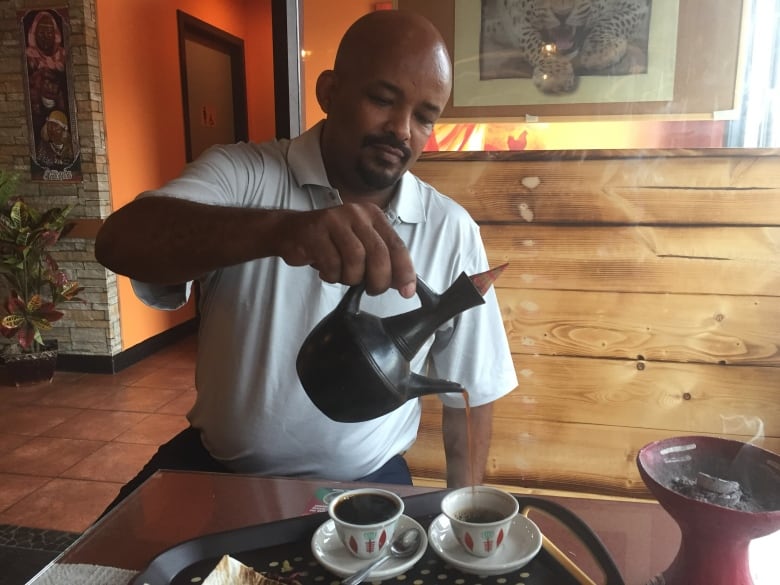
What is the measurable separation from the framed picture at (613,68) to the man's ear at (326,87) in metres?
0.42

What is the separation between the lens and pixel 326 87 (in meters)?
1.28

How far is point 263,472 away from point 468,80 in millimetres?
1060

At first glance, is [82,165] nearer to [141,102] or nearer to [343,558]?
[141,102]

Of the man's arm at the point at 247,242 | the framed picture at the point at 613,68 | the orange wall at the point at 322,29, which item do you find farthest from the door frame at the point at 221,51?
the man's arm at the point at 247,242

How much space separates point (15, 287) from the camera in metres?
3.40

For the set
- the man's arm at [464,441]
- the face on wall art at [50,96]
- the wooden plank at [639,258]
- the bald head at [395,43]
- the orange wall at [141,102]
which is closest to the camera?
the bald head at [395,43]

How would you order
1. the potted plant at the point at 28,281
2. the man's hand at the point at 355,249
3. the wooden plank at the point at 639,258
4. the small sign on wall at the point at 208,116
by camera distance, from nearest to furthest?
the man's hand at the point at 355,249
the wooden plank at the point at 639,258
the potted plant at the point at 28,281
the small sign on wall at the point at 208,116

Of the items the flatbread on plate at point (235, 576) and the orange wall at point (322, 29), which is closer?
the flatbread on plate at point (235, 576)

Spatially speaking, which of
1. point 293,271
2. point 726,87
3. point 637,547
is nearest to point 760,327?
point 726,87

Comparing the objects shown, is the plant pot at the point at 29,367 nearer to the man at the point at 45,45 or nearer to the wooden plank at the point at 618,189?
Result: the man at the point at 45,45

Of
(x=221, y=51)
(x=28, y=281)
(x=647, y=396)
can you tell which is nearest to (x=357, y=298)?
(x=647, y=396)

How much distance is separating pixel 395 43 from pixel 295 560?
86cm

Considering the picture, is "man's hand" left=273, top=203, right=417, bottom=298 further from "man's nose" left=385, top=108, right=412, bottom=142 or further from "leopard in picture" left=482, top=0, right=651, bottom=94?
"leopard in picture" left=482, top=0, right=651, bottom=94

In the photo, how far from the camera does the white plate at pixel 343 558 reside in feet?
2.45
